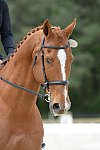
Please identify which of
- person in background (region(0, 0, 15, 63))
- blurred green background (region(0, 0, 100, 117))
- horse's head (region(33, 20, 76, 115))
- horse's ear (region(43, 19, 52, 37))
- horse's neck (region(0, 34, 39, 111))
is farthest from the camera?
blurred green background (region(0, 0, 100, 117))

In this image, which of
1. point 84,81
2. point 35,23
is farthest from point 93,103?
point 35,23

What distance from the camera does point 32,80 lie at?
5750 millimetres

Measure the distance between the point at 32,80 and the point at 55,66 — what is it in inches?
21.7

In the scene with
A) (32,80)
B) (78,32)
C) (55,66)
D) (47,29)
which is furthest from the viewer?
(78,32)

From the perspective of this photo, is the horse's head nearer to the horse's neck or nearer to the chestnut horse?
the chestnut horse

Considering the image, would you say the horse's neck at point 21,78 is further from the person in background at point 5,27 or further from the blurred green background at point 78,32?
the blurred green background at point 78,32

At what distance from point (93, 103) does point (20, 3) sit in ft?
26.5

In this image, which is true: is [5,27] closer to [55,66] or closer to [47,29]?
[47,29]

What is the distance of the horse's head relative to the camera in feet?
17.0

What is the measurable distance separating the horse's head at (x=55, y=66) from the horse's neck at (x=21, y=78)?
0.65ft

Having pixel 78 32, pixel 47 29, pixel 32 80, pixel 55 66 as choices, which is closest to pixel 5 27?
pixel 32 80

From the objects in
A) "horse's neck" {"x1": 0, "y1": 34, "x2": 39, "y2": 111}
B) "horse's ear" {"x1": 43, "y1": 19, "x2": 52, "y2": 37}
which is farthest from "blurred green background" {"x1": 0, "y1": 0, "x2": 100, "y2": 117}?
"horse's ear" {"x1": 43, "y1": 19, "x2": 52, "y2": 37}

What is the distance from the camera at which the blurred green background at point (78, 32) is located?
117ft

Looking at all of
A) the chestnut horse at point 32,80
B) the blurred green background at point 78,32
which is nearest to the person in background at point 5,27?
the chestnut horse at point 32,80
